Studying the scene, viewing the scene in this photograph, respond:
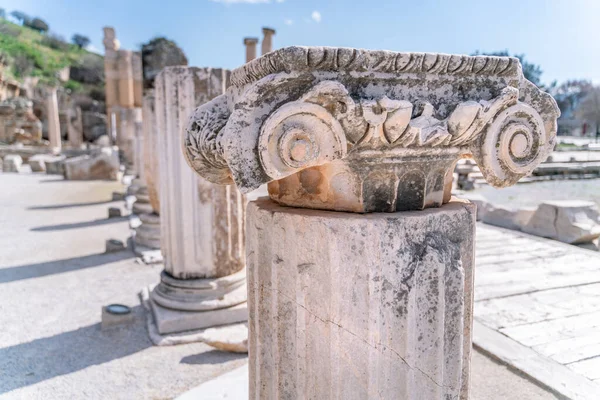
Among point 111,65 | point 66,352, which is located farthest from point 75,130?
point 66,352

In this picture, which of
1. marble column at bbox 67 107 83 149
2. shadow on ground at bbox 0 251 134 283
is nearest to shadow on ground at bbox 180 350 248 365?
shadow on ground at bbox 0 251 134 283

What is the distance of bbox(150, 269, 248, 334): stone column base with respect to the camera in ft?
11.6

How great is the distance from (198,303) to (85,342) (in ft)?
2.90

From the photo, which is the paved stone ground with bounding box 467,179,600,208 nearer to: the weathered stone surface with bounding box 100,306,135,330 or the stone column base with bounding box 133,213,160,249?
the stone column base with bounding box 133,213,160,249

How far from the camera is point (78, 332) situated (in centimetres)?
362

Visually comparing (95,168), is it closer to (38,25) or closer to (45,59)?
(45,59)

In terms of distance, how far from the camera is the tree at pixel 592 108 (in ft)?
121

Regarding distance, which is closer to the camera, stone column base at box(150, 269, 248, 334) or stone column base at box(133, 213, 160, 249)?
stone column base at box(150, 269, 248, 334)

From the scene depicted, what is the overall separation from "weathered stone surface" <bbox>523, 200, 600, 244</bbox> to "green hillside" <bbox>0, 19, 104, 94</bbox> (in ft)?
131

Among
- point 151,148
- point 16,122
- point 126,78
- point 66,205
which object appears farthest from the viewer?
point 16,122

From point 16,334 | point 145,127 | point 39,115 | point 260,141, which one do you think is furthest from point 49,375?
point 39,115

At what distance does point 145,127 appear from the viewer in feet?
21.7

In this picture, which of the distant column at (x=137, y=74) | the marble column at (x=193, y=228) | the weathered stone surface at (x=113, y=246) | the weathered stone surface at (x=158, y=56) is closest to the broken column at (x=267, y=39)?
the weathered stone surface at (x=158, y=56)

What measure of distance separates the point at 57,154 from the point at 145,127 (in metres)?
18.9
